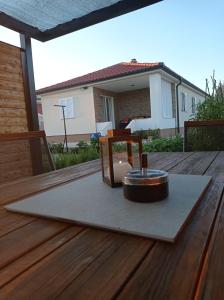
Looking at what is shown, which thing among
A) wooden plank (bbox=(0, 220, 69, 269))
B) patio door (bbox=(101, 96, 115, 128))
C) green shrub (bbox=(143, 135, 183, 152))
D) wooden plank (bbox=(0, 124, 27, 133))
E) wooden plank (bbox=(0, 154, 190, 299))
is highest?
patio door (bbox=(101, 96, 115, 128))

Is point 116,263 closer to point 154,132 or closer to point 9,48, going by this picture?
point 9,48

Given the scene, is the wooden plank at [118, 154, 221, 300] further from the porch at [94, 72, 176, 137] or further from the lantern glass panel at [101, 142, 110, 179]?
the porch at [94, 72, 176, 137]

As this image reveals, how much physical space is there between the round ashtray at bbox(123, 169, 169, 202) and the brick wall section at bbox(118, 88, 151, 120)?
9.95 meters

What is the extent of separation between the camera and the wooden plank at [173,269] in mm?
336

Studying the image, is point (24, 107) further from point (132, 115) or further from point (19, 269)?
point (132, 115)

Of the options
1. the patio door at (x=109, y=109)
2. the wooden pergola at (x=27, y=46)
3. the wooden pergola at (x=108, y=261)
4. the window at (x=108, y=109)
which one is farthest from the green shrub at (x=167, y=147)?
the patio door at (x=109, y=109)

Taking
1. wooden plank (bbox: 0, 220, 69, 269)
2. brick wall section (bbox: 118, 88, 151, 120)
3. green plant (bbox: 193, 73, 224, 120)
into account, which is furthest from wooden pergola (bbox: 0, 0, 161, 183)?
brick wall section (bbox: 118, 88, 151, 120)

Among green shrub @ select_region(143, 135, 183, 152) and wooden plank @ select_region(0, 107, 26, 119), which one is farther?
green shrub @ select_region(143, 135, 183, 152)

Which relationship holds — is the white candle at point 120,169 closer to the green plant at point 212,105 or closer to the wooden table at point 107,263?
the wooden table at point 107,263

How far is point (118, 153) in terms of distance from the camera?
0.91m

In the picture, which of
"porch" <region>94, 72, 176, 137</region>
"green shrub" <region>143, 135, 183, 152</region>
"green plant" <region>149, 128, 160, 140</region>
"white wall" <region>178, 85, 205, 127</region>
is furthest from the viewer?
"white wall" <region>178, 85, 205, 127</region>

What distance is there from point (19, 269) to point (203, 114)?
370 centimetres

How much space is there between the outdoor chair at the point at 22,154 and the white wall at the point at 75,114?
7728 millimetres

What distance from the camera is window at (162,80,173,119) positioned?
897cm
